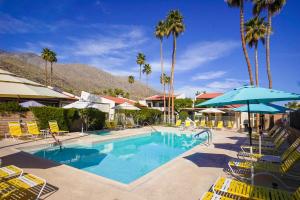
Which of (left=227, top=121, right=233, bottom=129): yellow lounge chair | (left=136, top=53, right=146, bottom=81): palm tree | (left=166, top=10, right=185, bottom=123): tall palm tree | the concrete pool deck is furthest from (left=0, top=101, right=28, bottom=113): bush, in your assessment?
(left=136, top=53, right=146, bottom=81): palm tree

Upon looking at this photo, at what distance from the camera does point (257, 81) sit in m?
21.2

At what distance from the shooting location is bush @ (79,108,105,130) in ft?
58.6

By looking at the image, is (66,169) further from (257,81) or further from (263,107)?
(257,81)

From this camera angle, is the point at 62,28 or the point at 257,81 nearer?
the point at 257,81

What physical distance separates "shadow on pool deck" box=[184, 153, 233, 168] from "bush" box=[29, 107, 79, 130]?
11.0m

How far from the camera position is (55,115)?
→ 50.8 ft

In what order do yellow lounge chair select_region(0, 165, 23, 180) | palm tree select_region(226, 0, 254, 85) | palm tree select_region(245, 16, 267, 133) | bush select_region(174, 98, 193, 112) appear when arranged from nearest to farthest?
yellow lounge chair select_region(0, 165, 23, 180)
palm tree select_region(226, 0, 254, 85)
palm tree select_region(245, 16, 267, 133)
bush select_region(174, 98, 193, 112)

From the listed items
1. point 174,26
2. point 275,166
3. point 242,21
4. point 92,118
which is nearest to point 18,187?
point 275,166

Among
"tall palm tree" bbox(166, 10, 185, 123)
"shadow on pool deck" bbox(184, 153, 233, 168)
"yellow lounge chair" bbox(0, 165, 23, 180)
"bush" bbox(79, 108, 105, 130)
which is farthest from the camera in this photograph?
"tall palm tree" bbox(166, 10, 185, 123)

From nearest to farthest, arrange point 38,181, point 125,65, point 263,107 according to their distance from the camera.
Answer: point 38,181 → point 263,107 → point 125,65

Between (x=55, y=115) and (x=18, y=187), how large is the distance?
12.2 metres

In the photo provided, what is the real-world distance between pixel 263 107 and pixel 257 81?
39.5 ft

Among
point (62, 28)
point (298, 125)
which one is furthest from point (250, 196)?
point (62, 28)

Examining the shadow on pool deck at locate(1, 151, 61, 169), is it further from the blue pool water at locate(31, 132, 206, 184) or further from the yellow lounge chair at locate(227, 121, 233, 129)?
the yellow lounge chair at locate(227, 121, 233, 129)
